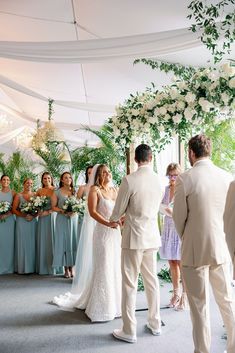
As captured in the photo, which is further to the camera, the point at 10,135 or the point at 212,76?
the point at 10,135

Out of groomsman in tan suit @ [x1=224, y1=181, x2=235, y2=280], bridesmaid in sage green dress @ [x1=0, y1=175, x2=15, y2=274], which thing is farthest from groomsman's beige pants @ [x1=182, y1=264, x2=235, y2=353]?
bridesmaid in sage green dress @ [x1=0, y1=175, x2=15, y2=274]

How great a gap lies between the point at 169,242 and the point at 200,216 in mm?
2173

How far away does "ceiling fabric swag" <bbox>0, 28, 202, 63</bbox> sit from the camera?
4043mm

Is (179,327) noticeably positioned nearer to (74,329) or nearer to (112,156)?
(74,329)

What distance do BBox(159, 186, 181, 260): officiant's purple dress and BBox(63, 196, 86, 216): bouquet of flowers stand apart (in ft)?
5.19

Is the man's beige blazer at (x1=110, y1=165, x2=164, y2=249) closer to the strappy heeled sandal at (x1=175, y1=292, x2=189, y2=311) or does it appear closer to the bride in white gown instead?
the bride in white gown

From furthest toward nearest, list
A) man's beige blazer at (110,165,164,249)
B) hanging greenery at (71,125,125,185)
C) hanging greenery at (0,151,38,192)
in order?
hanging greenery at (0,151,38,192), hanging greenery at (71,125,125,185), man's beige blazer at (110,165,164,249)

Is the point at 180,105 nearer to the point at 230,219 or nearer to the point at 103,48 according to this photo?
the point at 103,48

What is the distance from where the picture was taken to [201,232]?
10.3ft

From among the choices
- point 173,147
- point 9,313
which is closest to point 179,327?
point 9,313

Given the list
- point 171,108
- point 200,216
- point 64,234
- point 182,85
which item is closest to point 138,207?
point 200,216

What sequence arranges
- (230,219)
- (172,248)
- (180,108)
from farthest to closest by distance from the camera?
(172,248), (180,108), (230,219)

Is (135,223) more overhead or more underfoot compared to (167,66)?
more underfoot

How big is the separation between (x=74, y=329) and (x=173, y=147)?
227 inches
